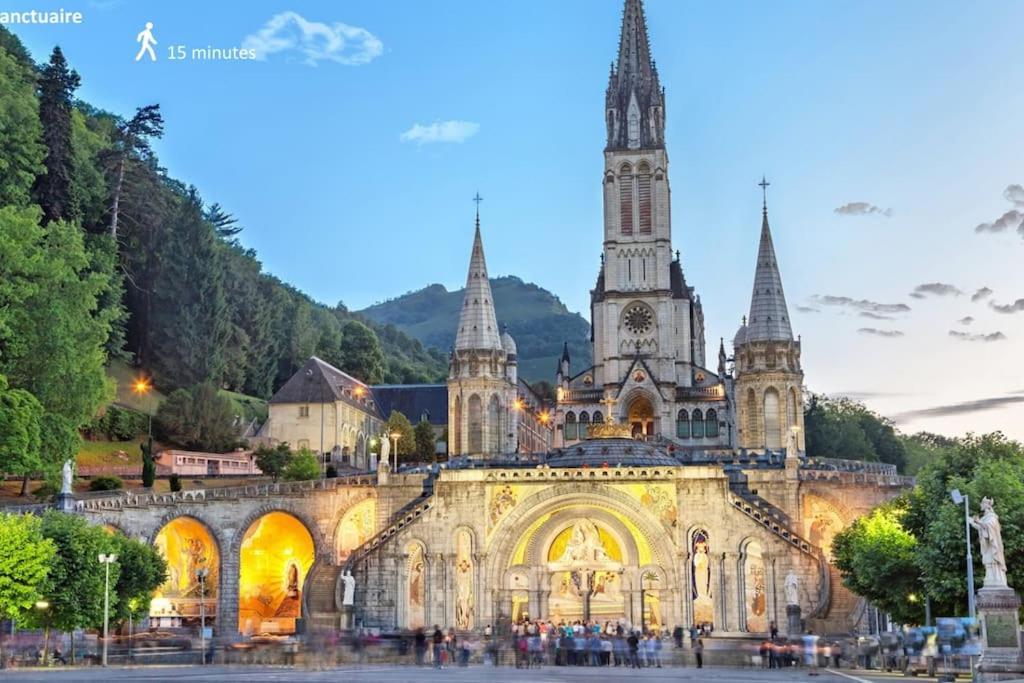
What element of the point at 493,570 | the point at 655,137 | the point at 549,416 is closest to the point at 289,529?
the point at 493,570

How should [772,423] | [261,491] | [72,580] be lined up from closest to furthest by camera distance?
1. [72,580]
2. [261,491]
3. [772,423]

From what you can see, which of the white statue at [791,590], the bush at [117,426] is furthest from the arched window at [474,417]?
the white statue at [791,590]

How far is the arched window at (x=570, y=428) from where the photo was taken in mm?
101750

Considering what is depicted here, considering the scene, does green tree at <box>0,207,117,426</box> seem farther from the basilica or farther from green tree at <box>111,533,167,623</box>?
green tree at <box>111,533,167,623</box>

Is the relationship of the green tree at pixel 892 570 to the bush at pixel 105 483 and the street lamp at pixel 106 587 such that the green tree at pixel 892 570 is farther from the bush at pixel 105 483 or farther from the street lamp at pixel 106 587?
the bush at pixel 105 483

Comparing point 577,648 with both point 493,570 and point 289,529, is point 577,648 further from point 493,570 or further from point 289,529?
point 289,529

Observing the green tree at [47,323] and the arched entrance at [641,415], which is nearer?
the green tree at [47,323]

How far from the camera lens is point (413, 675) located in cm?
3816

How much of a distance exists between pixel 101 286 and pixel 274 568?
17.6 metres

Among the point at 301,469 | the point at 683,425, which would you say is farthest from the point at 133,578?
the point at 683,425

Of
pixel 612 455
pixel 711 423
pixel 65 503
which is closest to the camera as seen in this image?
pixel 65 503

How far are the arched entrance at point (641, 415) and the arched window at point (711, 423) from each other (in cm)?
405

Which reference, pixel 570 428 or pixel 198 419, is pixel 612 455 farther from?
pixel 198 419

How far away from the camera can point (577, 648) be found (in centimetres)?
5097
